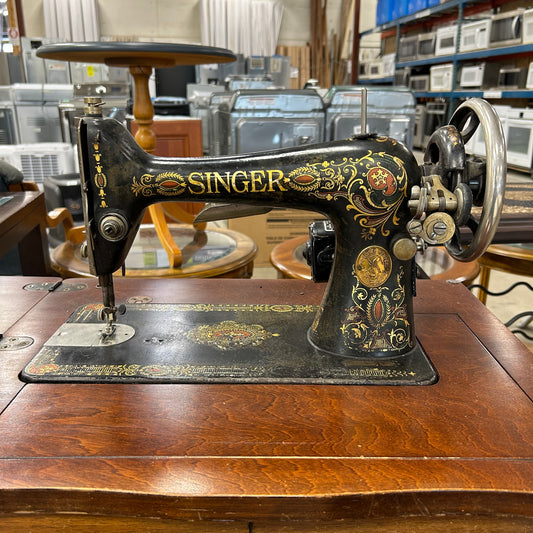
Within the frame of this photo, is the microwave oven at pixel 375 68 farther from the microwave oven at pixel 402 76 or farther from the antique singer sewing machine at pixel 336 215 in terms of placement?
the antique singer sewing machine at pixel 336 215

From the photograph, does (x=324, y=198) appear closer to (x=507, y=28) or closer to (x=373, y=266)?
(x=373, y=266)

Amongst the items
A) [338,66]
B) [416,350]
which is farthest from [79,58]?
[338,66]

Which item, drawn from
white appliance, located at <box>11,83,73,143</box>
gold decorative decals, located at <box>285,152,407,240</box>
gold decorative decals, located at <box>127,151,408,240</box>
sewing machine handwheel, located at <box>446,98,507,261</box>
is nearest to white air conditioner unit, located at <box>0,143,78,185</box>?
white appliance, located at <box>11,83,73,143</box>

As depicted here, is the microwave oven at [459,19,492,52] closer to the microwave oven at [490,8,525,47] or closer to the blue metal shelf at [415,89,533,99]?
the microwave oven at [490,8,525,47]

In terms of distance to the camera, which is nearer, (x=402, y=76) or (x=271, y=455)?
(x=271, y=455)

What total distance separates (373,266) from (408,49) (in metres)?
7.14

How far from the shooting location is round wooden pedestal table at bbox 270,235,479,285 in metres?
1.64

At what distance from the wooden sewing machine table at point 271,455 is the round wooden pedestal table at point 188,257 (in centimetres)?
87

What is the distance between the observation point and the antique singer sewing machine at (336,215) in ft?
2.59

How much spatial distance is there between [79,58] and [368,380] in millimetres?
1449

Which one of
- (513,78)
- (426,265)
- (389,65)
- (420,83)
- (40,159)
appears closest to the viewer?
(426,265)

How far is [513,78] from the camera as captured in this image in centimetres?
500

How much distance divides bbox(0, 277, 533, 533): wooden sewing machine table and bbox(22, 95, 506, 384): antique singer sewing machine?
67mm

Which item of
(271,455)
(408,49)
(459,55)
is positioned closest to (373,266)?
(271,455)
